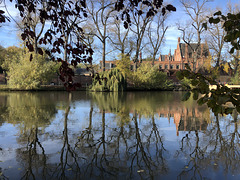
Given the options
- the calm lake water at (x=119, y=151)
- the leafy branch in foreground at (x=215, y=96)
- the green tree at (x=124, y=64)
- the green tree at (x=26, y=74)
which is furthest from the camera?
the green tree at (x=124, y=64)

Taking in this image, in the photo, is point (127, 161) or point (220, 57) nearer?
point (127, 161)

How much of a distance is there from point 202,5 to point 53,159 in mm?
35676

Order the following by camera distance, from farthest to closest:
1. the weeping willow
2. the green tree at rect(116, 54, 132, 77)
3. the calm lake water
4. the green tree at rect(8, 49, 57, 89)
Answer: the green tree at rect(116, 54, 132, 77) < the weeping willow < the green tree at rect(8, 49, 57, 89) < the calm lake water

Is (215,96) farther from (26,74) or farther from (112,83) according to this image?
(26,74)

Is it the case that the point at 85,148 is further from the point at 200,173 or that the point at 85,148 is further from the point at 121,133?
the point at 200,173

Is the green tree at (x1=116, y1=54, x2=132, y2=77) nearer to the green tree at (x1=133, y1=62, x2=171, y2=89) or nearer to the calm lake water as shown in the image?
the green tree at (x1=133, y1=62, x2=171, y2=89)

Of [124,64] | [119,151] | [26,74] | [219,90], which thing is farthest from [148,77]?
[219,90]

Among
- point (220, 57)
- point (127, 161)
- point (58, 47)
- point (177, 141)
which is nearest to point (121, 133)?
point (177, 141)

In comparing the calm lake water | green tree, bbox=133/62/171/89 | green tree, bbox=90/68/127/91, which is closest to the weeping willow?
→ green tree, bbox=90/68/127/91

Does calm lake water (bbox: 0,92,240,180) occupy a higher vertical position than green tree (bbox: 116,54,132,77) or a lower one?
lower

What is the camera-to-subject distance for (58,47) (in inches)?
108

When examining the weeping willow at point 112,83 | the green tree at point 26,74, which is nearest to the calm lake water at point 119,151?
the weeping willow at point 112,83

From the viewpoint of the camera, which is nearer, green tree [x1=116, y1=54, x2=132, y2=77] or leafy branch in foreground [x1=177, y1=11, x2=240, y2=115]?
leafy branch in foreground [x1=177, y1=11, x2=240, y2=115]

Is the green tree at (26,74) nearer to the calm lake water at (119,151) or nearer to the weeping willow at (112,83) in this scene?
the weeping willow at (112,83)
